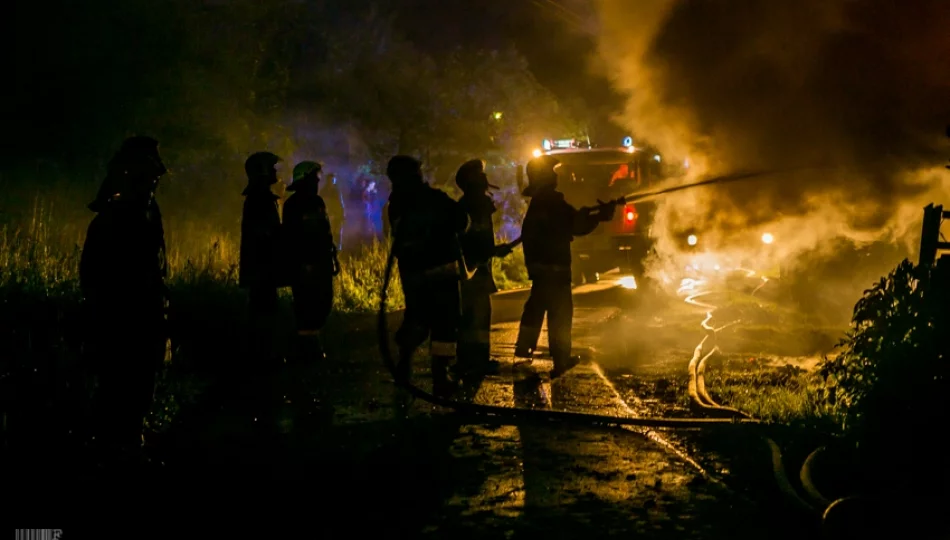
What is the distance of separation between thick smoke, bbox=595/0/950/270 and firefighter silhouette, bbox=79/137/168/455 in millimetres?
5859

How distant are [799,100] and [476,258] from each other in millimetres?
3366

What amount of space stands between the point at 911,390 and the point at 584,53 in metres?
23.4

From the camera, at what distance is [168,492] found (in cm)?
508

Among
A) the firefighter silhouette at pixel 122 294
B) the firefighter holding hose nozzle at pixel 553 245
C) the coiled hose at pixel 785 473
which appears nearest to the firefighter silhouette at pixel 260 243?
the firefighter holding hose nozzle at pixel 553 245

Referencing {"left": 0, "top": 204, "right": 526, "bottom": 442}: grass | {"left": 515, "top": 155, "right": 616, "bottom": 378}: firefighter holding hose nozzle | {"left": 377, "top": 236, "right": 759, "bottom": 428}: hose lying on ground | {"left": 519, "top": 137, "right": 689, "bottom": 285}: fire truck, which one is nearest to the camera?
{"left": 0, "top": 204, "right": 526, "bottom": 442}: grass

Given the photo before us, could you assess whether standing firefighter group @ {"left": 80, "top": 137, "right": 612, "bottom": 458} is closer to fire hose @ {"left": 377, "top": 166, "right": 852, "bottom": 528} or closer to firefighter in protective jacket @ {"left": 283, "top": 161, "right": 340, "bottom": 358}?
firefighter in protective jacket @ {"left": 283, "top": 161, "right": 340, "bottom": 358}

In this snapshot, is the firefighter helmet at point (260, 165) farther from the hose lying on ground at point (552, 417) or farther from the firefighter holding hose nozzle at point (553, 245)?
the firefighter holding hose nozzle at point (553, 245)

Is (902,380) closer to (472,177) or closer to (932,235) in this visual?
(932,235)

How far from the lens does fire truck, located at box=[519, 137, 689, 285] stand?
50.4ft

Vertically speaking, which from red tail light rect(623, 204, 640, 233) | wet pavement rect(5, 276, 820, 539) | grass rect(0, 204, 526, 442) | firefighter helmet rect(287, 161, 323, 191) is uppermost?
red tail light rect(623, 204, 640, 233)

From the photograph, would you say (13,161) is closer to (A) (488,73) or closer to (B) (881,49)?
(A) (488,73)

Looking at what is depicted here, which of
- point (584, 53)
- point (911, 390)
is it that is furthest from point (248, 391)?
point (584, 53)

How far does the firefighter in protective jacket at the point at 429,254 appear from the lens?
7.22m

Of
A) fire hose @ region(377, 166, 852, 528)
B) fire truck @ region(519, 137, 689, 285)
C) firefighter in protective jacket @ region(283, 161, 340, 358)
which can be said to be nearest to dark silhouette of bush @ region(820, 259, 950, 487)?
fire hose @ region(377, 166, 852, 528)
